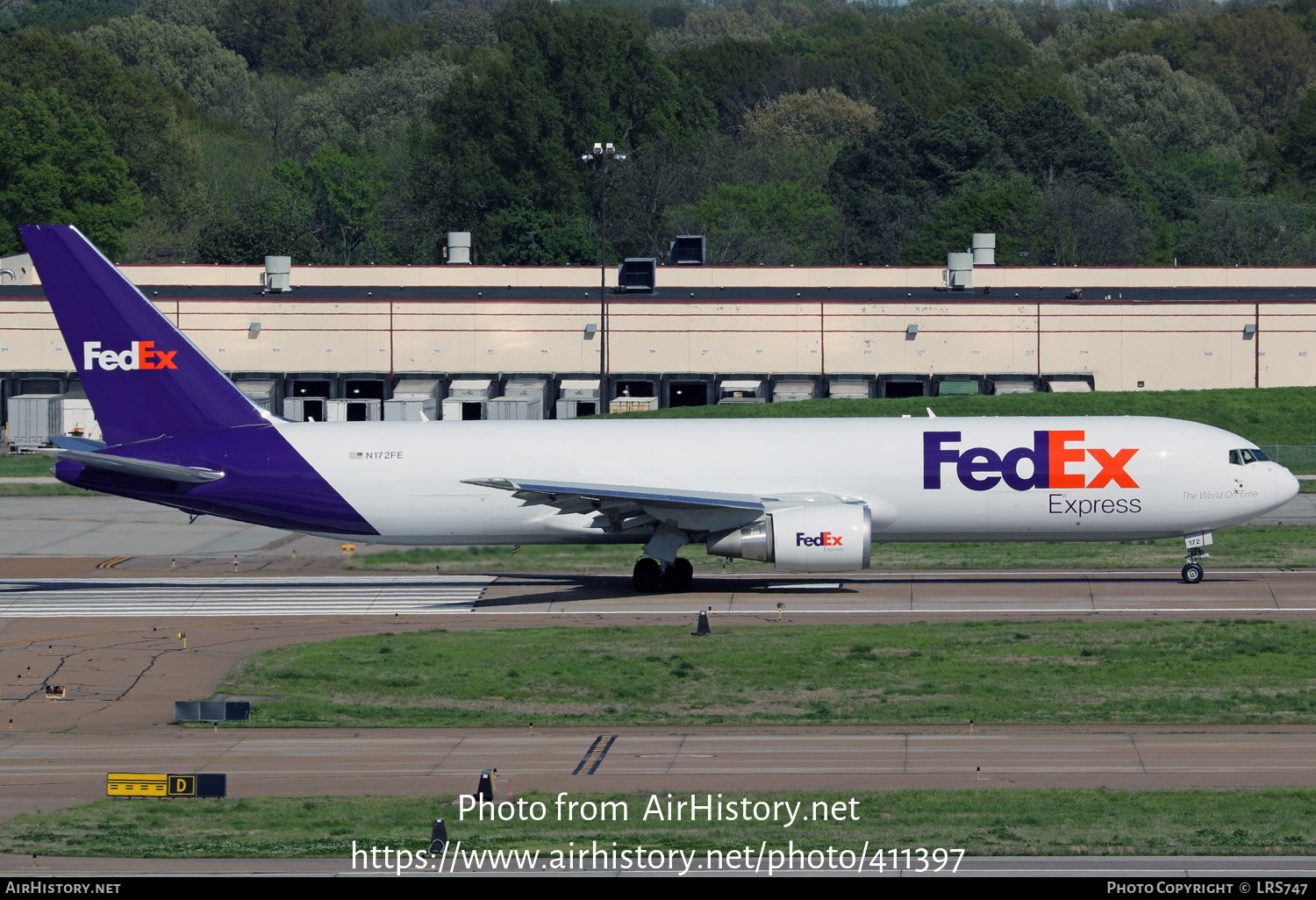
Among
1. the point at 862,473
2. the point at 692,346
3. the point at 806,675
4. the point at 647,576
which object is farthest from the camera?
the point at 692,346

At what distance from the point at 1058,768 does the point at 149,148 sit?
15219cm

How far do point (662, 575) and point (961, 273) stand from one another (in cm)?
5750

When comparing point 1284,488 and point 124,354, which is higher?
point 124,354

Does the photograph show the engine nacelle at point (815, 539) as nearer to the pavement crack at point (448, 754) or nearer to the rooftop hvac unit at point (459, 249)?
the pavement crack at point (448, 754)

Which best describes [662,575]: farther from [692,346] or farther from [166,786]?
[692,346]

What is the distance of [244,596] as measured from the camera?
40.3 m

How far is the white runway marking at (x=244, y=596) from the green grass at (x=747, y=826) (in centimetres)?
1692

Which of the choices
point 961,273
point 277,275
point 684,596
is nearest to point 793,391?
point 961,273

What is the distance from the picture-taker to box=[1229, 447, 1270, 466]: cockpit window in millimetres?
39562

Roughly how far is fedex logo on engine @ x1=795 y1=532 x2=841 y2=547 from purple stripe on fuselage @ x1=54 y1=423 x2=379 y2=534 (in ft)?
38.1

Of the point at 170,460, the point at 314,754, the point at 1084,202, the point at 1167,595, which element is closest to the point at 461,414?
the point at 170,460

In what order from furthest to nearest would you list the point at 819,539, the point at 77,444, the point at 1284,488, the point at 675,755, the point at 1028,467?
the point at 77,444 < the point at 1284,488 < the point at 1028,467 < the point at 819,539 < the point at 675,755

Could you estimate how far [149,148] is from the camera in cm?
15762
